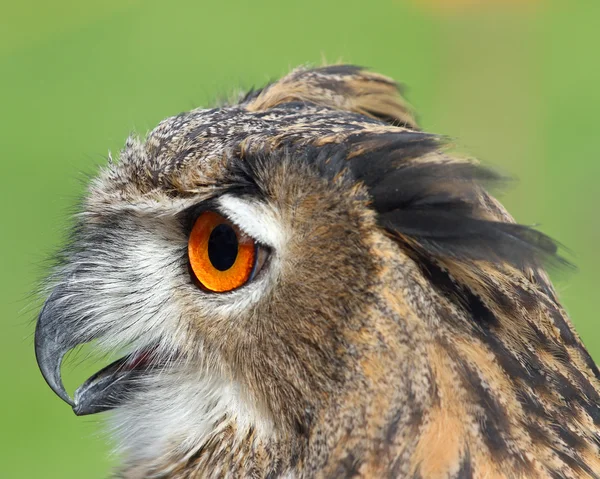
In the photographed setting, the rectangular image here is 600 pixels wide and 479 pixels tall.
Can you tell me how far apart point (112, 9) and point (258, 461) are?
11151mm

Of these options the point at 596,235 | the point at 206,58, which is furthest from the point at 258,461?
the point at 206,58

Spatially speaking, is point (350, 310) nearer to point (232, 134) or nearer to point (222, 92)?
point (232, 134)

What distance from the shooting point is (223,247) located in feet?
5.73

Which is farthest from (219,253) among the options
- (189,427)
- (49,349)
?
(49,349)

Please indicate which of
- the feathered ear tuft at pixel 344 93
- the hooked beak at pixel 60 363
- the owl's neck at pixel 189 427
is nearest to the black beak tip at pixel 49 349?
the hooked beak at pixel 60 363

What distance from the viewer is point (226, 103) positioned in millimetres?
2314

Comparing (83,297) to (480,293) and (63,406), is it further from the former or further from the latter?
(63,406)

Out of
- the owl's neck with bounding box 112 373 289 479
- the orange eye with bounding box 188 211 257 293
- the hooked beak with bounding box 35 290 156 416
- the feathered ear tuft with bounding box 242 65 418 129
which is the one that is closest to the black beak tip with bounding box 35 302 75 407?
the hooked beak with bounding box 35 290 156 416

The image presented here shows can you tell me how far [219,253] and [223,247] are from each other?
0.5 inches

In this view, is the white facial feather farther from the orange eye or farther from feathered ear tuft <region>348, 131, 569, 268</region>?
feathered ear tuft <region>348, 131, 569, 268</region>

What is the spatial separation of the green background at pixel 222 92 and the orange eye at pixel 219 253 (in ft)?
1.93

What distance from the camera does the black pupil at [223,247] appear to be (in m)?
1.74

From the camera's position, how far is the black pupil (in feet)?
5.70

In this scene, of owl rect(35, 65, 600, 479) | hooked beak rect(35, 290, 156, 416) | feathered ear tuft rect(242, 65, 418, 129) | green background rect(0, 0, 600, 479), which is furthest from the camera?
green background rect(0, 0, 600, 479)
